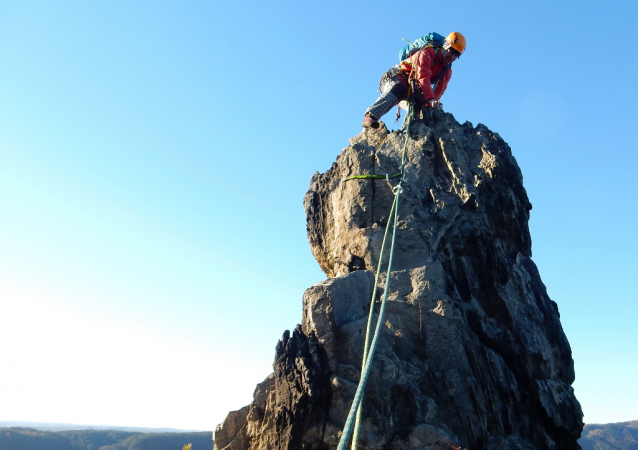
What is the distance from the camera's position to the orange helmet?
11523mm

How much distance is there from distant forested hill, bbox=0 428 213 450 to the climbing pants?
230 feet

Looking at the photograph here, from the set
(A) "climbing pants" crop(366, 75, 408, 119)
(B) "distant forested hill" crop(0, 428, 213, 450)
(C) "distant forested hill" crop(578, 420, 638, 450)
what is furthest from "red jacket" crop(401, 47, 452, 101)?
(C) "distant forested hill" crop(578, 420, 638, 450)

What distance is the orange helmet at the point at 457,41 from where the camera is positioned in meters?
11.5

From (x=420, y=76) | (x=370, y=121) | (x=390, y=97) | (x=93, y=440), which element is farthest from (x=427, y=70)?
(x=93, y=440)

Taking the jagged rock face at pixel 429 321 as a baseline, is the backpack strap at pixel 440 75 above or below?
above

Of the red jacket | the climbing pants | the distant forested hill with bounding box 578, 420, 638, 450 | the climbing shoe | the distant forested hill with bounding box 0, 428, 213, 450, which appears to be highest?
the red jacket

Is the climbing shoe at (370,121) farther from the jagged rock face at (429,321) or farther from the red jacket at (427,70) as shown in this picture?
the red jacket at (427,70)

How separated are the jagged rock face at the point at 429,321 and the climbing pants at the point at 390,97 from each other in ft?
1.74

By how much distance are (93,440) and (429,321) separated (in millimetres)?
102370

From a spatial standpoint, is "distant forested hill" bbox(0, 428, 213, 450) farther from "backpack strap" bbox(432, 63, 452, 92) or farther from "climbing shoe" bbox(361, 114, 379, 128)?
"backpack strap" bbox(432, 63, 452, 92)

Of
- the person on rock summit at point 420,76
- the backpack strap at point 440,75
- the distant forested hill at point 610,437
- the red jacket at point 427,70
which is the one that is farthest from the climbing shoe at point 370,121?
the distant forested hill at point 610,437

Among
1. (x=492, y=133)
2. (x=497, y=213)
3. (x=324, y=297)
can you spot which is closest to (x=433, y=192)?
(x=497, y=213)

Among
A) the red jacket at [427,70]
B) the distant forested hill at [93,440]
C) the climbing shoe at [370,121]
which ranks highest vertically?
the red jacket at [427,70]

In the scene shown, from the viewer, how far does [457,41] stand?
11.5 m
